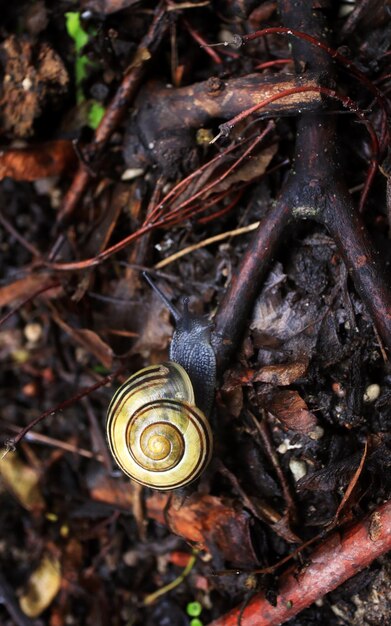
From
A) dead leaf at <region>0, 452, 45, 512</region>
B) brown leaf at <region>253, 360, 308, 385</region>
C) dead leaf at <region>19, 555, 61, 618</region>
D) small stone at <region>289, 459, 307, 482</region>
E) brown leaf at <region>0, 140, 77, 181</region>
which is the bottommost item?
dead leaf at <region>19, 555, 61, 618</region>

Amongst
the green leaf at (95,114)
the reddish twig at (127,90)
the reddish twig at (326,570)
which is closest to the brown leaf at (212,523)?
the reddish twig at (326,570)

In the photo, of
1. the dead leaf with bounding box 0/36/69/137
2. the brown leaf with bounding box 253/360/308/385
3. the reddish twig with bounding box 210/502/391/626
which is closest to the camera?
the reddish twig with bounding box 210/502/391/626

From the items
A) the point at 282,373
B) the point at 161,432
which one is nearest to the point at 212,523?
the point at 161,432

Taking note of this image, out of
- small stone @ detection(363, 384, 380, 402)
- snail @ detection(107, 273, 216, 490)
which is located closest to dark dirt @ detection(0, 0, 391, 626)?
small stone @ detection(363, 384, 380, 402)

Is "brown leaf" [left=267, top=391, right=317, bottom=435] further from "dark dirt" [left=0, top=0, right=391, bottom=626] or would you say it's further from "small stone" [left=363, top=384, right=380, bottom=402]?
"small stone" [left=363, top=384, right=380, bottom=402]

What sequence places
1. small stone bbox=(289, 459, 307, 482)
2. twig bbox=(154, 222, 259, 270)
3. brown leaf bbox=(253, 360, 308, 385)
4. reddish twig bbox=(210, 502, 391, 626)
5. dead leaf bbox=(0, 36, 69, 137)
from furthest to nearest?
1. dead leaf bbox=(0, 36, 69, 137)
2. twig bbox=(154, 222, 259, 270)
3. small stone bbox=(289, 459, 307, 482)
4. brown leaf bbox=(253, 360, 308, 385)
5. reddish twig bbox=(210, 502, 391, 626)

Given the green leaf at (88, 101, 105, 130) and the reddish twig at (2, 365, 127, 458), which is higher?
the green leaf at (88, 101, 105, 130)

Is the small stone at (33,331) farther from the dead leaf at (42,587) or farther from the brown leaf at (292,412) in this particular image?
the brown leaf at (292,412)

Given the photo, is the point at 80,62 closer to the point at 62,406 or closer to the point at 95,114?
the point at 95,114

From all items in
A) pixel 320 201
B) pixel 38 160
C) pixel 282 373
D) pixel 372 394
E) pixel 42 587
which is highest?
pixel 38 160
